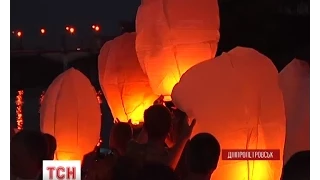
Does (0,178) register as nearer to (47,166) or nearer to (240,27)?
(47,166)

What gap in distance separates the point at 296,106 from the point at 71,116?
1.85 m

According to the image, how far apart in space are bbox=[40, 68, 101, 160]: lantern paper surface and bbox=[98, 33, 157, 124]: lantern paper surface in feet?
1.36

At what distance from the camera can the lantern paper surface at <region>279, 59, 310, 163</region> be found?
4535mm

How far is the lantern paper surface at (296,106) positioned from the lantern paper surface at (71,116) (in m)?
1.63

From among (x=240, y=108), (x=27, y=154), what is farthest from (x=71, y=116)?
(x=27, y=154)

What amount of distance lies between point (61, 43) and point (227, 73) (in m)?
13.9

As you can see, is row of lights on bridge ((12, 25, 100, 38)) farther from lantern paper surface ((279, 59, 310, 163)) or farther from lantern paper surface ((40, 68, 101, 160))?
lantern paper surface ((279, 59, 310, 163))

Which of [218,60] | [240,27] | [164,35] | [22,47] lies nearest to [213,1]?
[164,35]

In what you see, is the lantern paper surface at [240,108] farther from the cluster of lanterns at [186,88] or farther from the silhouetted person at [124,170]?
the silhouetted person at [124,170]

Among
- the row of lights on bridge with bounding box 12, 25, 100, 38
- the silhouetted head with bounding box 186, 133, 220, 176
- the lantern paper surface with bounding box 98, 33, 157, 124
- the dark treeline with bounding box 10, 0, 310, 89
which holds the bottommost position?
the silhouetted head with bounding box 186, 133, 220, 176

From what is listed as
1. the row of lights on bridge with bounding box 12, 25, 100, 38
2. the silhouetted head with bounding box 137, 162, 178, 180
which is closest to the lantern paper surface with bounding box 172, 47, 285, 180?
the silhouetted head with bounding box 137, 162, 178, 180

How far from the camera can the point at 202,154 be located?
3299mm

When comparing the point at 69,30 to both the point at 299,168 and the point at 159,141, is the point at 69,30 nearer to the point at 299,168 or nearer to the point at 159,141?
the point at 159,141

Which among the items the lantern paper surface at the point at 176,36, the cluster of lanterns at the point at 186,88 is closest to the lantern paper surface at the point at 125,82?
the cluster of lanterns at the point at 186,88
